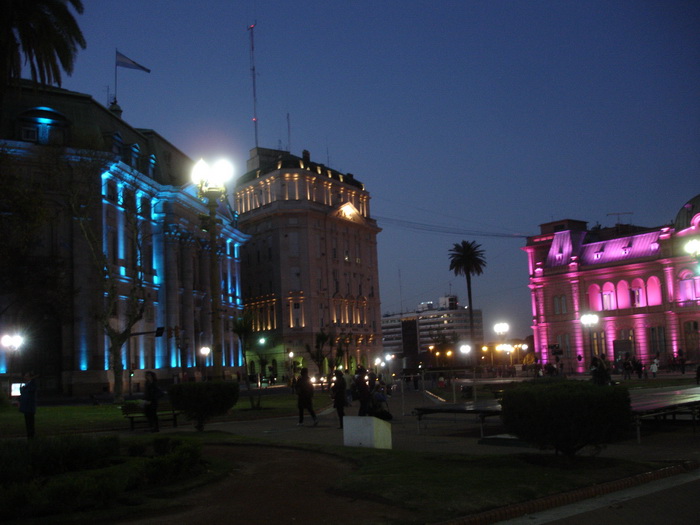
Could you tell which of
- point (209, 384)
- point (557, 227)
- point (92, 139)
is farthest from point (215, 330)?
point (557, 227)

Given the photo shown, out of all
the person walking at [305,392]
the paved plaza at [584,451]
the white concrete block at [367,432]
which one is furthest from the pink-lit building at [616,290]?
the white concrete block at [367,432]

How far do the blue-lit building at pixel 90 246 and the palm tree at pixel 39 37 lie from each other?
24.8 feet

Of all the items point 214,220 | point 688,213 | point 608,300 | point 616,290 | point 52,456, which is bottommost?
point 52,456

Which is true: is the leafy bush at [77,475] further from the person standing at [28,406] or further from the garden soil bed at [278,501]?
the person standing at [28,406]

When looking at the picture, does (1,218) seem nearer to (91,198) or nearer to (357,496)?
(91,198)

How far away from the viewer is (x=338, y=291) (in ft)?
287

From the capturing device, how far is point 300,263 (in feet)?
273

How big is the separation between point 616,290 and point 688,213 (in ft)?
36.7

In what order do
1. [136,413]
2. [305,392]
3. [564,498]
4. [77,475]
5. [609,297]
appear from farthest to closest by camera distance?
[609,297]
[136,413]
[305,392]
[77,475]
[564,498]

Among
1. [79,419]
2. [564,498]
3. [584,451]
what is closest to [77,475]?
[564,498]

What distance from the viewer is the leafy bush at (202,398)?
19.8 metres

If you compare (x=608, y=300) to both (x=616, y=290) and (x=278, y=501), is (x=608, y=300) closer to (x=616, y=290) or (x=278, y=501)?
(x=616, y=290)

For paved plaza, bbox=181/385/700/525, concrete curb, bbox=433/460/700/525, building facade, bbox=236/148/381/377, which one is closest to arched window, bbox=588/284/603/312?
building facade, bbox=236/148/381/377

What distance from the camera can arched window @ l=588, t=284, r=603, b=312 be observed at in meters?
78.3
